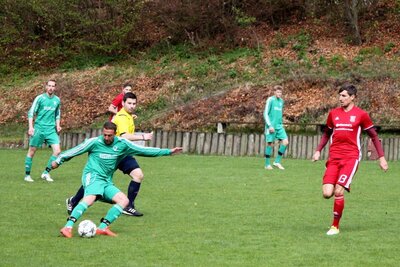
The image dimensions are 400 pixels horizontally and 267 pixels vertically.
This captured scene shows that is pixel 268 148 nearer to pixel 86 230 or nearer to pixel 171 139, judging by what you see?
pixel 171 139

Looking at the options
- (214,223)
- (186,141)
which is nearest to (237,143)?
(186,141)

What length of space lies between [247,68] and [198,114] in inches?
166

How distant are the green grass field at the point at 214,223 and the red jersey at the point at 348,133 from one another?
0.98m

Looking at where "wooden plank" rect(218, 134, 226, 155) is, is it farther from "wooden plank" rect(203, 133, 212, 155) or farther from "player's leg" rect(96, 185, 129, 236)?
"player's leg" rect(96, 185, 129, 236)

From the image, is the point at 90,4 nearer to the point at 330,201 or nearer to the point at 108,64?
the point at 108,64

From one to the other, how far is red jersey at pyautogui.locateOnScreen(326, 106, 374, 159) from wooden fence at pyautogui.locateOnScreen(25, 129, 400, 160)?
15.3 meters

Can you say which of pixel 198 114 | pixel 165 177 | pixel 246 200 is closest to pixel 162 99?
pixel 198 114

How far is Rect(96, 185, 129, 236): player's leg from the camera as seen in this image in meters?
11.3

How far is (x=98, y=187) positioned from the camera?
11688 mm

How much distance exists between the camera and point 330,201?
1543 centimetres

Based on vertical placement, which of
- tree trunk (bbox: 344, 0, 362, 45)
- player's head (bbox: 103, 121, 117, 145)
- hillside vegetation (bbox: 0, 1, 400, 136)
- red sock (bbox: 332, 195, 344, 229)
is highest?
tree trunk (bbox: 344, 0, 362, 45)

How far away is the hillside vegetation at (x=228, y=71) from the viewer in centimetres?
3234

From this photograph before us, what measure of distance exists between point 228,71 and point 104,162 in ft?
80.7

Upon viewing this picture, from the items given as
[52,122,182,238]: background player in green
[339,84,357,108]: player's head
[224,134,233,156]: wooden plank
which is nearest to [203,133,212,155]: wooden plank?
[224,134,233,156]: wooden plank
